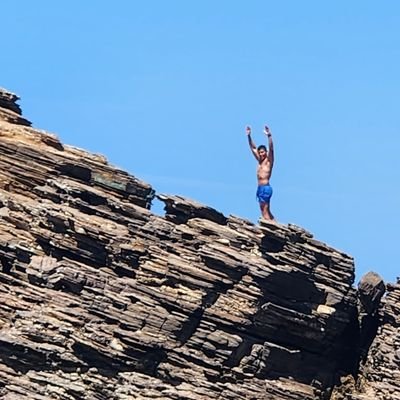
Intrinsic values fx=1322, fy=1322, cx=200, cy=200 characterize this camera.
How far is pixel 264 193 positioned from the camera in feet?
173

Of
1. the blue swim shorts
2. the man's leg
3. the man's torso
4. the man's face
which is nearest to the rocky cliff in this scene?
the man's leg

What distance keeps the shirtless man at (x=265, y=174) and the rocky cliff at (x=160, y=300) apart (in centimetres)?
145

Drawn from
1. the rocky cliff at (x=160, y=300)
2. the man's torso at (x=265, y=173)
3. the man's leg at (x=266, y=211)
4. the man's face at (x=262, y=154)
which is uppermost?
the man's face at (x=262, y=154)

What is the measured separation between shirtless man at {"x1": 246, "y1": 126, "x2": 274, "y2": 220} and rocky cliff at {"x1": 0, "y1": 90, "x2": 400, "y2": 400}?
145 cm

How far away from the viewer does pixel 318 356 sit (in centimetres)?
5288

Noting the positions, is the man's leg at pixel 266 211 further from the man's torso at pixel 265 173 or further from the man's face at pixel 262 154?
the man's face at pixel 262 154

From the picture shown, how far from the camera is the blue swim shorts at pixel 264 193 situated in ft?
173

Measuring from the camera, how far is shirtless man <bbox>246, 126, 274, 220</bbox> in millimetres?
52781

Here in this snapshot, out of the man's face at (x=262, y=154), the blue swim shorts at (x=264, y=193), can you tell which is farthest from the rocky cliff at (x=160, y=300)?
the man's face at (x=262, y=154)

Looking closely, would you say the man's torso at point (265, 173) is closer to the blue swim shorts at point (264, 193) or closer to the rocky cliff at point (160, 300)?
the blue swim shorts at point (264, 193)

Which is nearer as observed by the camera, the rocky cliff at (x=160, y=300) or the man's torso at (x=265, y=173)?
the rocky cliff at (x=160, y=300)

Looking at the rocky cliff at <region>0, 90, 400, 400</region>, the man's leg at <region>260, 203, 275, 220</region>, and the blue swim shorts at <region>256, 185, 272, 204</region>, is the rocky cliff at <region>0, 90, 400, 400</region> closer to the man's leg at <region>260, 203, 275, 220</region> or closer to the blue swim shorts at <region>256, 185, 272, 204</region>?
the man's leg at <region>260, 203, 275, 220</region>

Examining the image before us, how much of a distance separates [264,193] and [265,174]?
76 centimetres

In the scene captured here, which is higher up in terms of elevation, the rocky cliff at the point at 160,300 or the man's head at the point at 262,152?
the man's head at the point at 262,152
